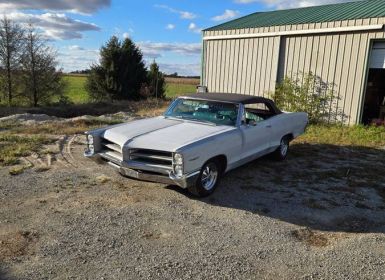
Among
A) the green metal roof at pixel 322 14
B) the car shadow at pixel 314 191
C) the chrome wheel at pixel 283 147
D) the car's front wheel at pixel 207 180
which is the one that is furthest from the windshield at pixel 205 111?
the green metal roof at pixel 322 14

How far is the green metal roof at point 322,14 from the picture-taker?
35.1 feet

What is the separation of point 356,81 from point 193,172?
7.81 metres

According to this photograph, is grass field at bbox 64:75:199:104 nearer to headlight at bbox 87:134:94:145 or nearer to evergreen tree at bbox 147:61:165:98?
evergreen tree at bbox 147:61:165:98

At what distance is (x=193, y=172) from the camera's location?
4.80 m

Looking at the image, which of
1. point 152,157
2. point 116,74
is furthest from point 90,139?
point 116,74

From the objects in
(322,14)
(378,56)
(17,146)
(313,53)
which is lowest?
(17,146)

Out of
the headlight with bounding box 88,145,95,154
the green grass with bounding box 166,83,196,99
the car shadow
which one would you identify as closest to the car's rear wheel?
the car shadow

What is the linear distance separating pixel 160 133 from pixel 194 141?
0.71m

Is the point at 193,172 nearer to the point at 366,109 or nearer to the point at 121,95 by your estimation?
the point at 366,109

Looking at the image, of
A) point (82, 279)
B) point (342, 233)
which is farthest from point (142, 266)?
point (342, 233)

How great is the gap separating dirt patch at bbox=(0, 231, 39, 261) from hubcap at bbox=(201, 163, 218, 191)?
231cm

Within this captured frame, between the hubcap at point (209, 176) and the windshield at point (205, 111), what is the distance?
0.90 m

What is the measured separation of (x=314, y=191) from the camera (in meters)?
5.79

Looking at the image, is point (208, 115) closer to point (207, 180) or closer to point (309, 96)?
point (207, 180)
